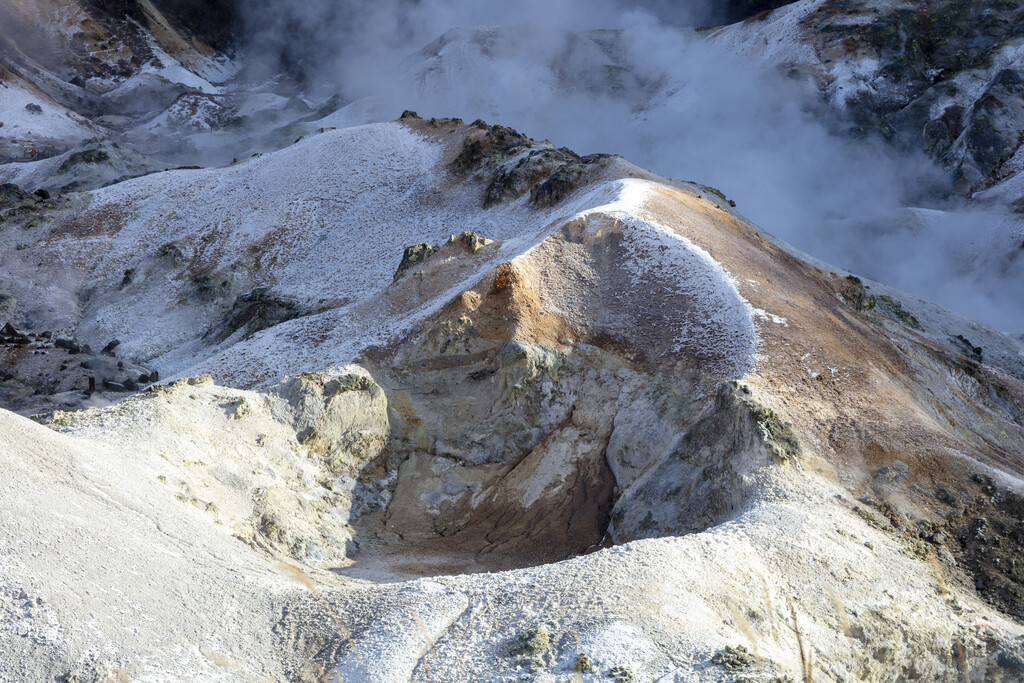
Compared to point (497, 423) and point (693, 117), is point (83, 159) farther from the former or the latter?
point (497, 423)

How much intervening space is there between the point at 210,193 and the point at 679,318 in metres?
17.0

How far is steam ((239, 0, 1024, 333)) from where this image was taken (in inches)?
1052

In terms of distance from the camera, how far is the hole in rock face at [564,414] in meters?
10.8

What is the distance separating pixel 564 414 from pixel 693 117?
26436 millimetres

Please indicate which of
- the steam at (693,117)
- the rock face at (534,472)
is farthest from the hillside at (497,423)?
the steam at (693,117)

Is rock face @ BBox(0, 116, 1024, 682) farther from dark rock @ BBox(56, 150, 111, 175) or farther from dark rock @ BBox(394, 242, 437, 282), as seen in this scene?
dark rock @ BBox(56, 150, 111, 175)

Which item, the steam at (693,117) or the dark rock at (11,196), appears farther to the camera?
the steam at (693,117)

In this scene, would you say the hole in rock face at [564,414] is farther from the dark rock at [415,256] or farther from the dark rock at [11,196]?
the dark rock at [11,196]

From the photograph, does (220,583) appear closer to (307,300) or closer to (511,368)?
(511,368)

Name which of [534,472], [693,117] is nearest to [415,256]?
[534,472]

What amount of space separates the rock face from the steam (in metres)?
6.84

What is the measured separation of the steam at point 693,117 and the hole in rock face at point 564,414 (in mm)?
15931

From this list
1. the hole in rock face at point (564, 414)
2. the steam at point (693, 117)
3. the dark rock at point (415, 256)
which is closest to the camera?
the hole in rock face at point (564, 414)

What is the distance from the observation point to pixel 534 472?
12.2 metres
